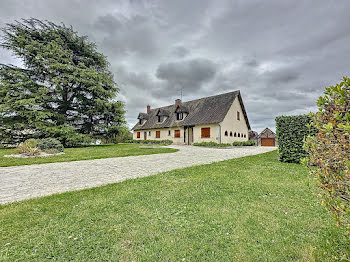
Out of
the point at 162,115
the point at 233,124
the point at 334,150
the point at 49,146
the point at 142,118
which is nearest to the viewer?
the point at 334,150

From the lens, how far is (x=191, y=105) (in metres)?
24.0

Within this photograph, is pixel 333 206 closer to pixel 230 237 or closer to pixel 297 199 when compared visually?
pixel 230 237

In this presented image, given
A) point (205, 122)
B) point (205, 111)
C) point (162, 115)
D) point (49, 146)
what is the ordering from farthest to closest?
point (162, 115)
point (205, 111)
point (205, 122)
point (49, 146)

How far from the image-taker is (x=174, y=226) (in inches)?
91.1

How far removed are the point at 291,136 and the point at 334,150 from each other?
7121 mm

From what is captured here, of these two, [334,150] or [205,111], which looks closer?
[334,150]

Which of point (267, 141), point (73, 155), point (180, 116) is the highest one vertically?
point (180, 116)

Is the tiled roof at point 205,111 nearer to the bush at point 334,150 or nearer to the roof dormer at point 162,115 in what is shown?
the roof dormer at point 162,115

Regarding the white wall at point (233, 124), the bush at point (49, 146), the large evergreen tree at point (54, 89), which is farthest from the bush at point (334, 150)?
the large evergreen tree at point (54, 89)

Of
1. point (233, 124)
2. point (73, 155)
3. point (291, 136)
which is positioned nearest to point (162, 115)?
point (233, 124)

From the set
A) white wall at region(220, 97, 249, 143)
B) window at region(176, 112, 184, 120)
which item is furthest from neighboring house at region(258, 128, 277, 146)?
window at region(176, 112, 184, 120)

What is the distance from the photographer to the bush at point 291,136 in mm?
6992

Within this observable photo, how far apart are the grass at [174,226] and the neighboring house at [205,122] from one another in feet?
A: 50.0

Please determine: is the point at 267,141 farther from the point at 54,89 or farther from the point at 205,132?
the point at 54,89
